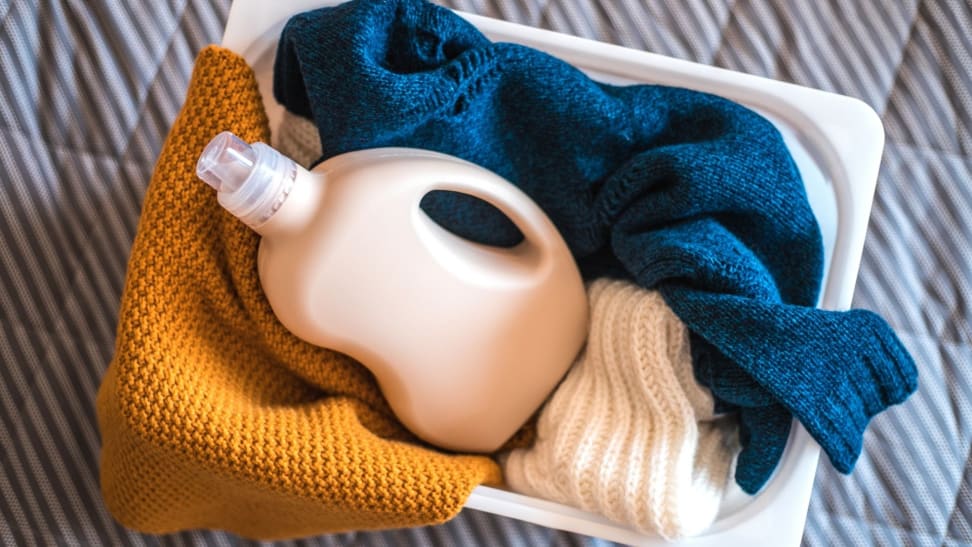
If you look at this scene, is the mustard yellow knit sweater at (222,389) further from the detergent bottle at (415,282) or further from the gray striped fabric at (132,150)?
the gray striped fabric at (132,150)

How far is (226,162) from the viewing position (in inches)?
16.6

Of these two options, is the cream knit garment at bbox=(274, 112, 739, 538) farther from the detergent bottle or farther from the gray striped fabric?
the gray striped fabric

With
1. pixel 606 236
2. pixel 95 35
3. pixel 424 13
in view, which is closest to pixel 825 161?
pixel 606 236

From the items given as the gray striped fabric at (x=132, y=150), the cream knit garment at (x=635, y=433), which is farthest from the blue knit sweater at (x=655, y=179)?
Answer: the gray striped fabric at (x=132, y=150)

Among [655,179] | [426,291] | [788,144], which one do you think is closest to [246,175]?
[426,291]

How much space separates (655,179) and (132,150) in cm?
43

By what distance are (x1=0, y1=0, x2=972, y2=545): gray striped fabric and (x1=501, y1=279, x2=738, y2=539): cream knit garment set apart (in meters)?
0.19

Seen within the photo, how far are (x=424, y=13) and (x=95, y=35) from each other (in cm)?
35

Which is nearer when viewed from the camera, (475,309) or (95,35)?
(475,309)

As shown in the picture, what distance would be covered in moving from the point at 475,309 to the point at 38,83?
44cm

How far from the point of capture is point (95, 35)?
69 cm

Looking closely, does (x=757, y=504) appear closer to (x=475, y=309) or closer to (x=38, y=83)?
(x=475, y=309)

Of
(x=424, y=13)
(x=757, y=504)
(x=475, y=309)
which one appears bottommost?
(x=757, y=504)

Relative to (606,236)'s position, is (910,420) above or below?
below
